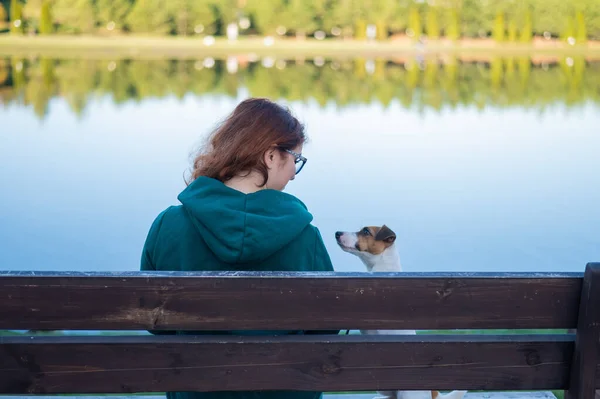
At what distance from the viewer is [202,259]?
1979mm

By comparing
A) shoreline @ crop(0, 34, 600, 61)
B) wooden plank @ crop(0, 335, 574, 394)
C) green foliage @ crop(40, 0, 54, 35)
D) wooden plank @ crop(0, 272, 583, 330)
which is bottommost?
wooden plank @ crop(0, 335, 574, 394)

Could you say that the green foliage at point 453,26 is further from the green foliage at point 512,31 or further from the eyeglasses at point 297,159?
the eyeglasses at point 297,159

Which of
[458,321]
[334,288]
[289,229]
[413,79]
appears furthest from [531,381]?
[413,79]

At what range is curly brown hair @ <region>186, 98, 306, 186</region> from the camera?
208 cm

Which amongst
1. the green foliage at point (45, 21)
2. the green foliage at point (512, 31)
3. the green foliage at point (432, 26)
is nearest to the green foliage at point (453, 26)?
the green foliage at point (432, 26)

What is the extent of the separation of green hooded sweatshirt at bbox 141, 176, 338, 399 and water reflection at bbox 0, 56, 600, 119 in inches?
752

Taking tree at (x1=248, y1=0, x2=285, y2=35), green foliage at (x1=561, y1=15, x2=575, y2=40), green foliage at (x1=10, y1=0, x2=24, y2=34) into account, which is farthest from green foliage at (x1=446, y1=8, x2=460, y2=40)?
green foliage at (x1=10, y1=0, x2=24, y2=34)

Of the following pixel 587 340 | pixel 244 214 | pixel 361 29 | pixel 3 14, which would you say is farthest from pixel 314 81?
pixel 587 340

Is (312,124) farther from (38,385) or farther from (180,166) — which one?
(38,385)

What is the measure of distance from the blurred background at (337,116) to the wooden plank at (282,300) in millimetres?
790

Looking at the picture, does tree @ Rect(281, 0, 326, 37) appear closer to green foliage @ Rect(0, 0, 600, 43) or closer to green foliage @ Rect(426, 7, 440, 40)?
green foliage @ Rect(0, 0, 600, 43)

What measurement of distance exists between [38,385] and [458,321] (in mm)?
880

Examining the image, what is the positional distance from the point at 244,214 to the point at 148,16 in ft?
139

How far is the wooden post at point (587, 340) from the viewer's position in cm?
166
